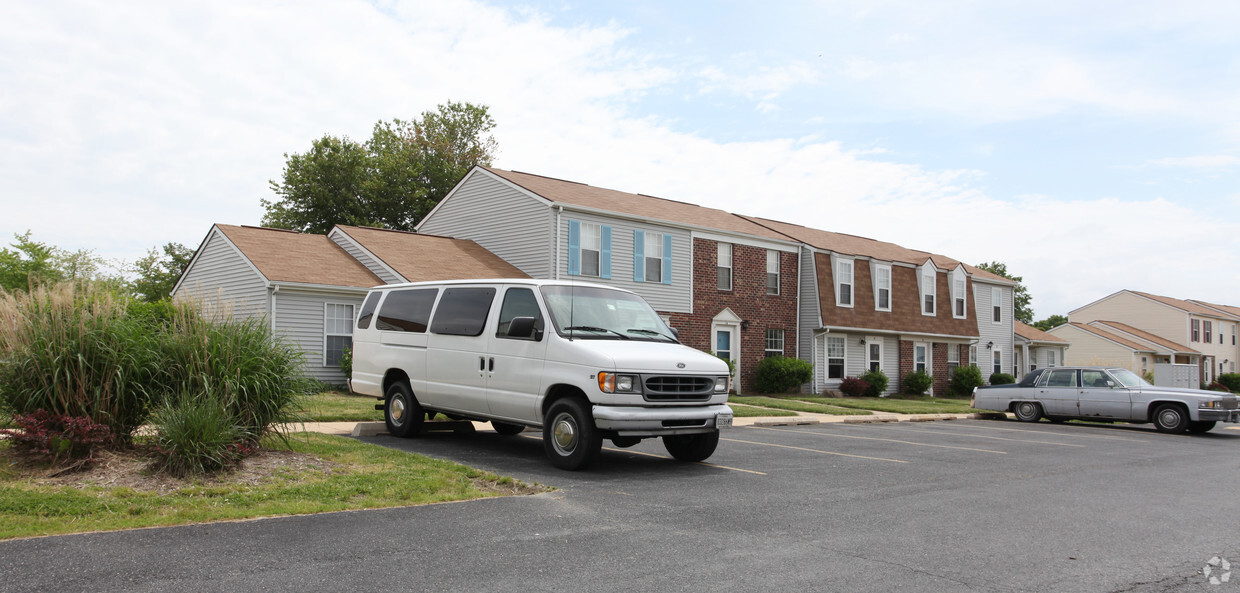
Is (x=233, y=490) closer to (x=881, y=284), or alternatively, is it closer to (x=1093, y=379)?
(x=1093, y=379)

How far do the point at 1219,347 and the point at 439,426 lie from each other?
69.3 m

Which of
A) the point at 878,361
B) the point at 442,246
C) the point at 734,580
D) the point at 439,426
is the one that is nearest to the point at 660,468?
the point at 439,426

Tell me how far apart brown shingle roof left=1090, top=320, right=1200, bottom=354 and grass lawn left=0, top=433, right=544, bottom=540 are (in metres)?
Answer: 60.5

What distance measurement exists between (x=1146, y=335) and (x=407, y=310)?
204ft

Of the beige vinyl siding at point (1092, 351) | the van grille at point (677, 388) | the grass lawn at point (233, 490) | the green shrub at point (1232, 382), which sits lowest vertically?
the green shrub at point (1232, 382)

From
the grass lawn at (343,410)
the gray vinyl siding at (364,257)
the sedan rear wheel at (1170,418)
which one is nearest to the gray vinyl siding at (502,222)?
the gray vinyl siding at (364,257)

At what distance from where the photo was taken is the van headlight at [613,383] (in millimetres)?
9359

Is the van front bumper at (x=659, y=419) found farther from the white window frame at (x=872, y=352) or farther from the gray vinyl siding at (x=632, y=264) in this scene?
the white window frame at (x=872, y=352)

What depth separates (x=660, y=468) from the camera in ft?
34.4

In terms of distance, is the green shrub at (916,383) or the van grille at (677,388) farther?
the green shrub at (916,383)

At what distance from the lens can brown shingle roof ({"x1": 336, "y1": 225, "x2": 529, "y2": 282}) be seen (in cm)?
2312

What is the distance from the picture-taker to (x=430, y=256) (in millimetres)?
24766

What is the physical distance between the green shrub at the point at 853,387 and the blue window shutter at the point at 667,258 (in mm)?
8745

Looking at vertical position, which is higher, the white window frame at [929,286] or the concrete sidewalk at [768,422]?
the white window frame at [929,286]
